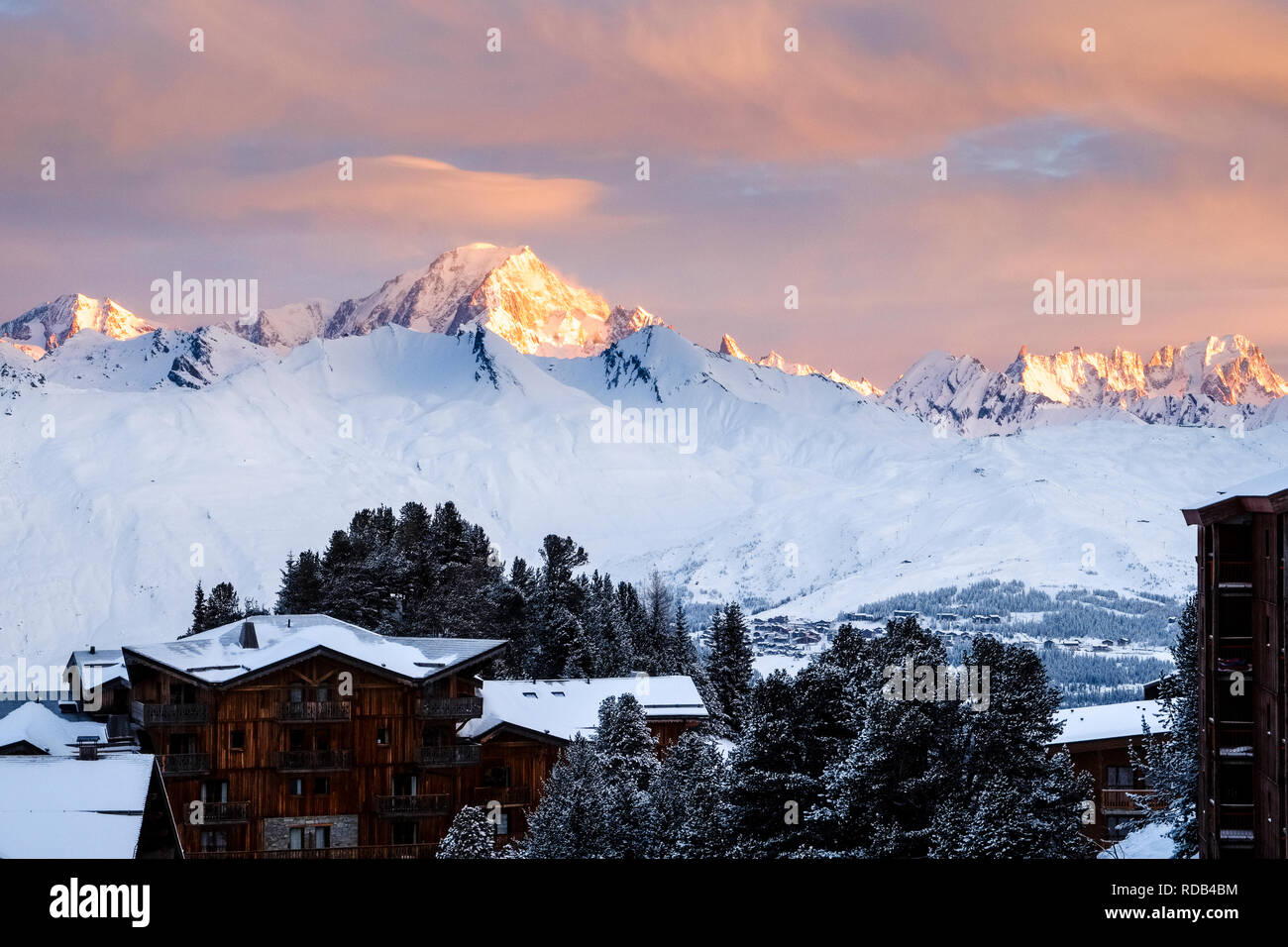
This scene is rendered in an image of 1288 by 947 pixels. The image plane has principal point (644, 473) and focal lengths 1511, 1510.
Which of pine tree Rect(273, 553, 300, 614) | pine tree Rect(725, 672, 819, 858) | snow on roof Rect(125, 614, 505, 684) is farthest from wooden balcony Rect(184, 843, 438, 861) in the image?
pine tree Rect(273, 553, 300, 614)

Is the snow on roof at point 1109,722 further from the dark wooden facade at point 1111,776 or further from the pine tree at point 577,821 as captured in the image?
the pine tree at point 577,821

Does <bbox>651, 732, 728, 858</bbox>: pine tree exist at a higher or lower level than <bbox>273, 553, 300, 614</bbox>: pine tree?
lower

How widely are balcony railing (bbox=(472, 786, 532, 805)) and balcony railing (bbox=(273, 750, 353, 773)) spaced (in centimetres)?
764

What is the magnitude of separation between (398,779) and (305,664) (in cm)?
801

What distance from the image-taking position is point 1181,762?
2613 inches

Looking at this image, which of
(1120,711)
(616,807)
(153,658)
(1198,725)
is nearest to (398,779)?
(153,658)

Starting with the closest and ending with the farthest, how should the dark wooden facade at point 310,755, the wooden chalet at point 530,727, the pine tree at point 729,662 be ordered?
the dark wooden facade at point 310,755 < the wooden chalet at point 530,727 < the pine tree at point 729,662

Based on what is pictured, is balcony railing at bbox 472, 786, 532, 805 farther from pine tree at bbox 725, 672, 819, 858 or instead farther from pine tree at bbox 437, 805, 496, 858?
pine tree at bbox 437, 805, 496, 858

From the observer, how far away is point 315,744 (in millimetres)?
80812

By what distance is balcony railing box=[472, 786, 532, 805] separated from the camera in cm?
8356

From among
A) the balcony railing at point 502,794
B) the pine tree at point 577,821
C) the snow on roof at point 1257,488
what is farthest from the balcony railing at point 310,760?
the snow on roof at point 1257,488

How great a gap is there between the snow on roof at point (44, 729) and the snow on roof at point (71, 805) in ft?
116

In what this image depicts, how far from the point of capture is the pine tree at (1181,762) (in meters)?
63.9
